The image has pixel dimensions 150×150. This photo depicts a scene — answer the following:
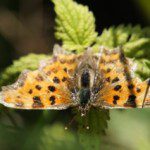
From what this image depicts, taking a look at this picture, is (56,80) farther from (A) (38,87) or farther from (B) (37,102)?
(B) (37,102)

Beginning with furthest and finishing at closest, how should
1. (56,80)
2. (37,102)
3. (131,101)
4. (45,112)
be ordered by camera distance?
1. (45,112)
2. (56,80)
3. (37,102)
4. (131,101)

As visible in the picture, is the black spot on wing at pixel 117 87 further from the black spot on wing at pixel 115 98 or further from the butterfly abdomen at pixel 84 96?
the butterfly abdomen at pixel 84 96

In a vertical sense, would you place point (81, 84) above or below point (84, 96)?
above

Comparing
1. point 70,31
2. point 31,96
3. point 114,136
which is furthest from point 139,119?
point 31,96

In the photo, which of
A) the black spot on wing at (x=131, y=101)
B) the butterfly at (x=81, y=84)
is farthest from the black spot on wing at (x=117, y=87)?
the black spot on wing at (x=131, y=101)

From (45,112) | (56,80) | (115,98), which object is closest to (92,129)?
(115,98)

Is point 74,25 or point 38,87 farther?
point 74,25
